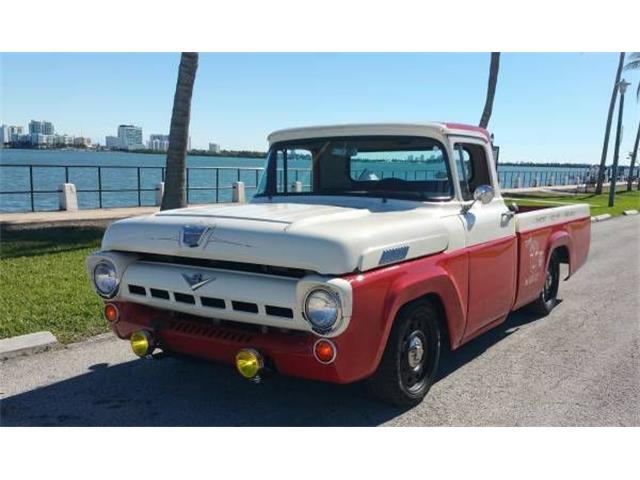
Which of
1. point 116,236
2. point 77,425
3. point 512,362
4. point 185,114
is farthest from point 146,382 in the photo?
point 185,114

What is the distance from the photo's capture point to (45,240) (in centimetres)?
976

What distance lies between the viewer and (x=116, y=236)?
160 inches

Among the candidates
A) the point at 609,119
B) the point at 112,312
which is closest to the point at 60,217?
the point at 112,312

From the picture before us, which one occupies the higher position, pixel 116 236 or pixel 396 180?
Result: pixel 396 180

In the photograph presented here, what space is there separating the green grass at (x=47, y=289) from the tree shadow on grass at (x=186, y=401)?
104cm

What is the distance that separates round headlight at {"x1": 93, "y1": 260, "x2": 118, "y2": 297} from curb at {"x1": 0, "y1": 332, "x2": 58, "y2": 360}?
1371 mm

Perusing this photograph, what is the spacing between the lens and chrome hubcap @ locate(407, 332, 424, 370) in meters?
3.99

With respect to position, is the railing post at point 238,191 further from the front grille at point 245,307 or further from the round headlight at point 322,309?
the round headlight at point 322,309

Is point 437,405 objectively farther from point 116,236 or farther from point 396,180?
point 116,236

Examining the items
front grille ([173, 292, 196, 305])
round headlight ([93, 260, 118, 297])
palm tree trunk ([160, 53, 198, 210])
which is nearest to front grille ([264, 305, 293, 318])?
front grille ([173, 292, 196, 305])

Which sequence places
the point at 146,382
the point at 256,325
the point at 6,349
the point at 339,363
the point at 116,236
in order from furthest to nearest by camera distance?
the point at 6,349, the point at 146,382, the point at 116,236, the point at 256,325, the point at 339,363

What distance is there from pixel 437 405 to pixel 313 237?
5.35 ft

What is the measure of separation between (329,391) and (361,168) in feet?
6.16

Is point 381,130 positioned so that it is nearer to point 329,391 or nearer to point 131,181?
point 329,391
